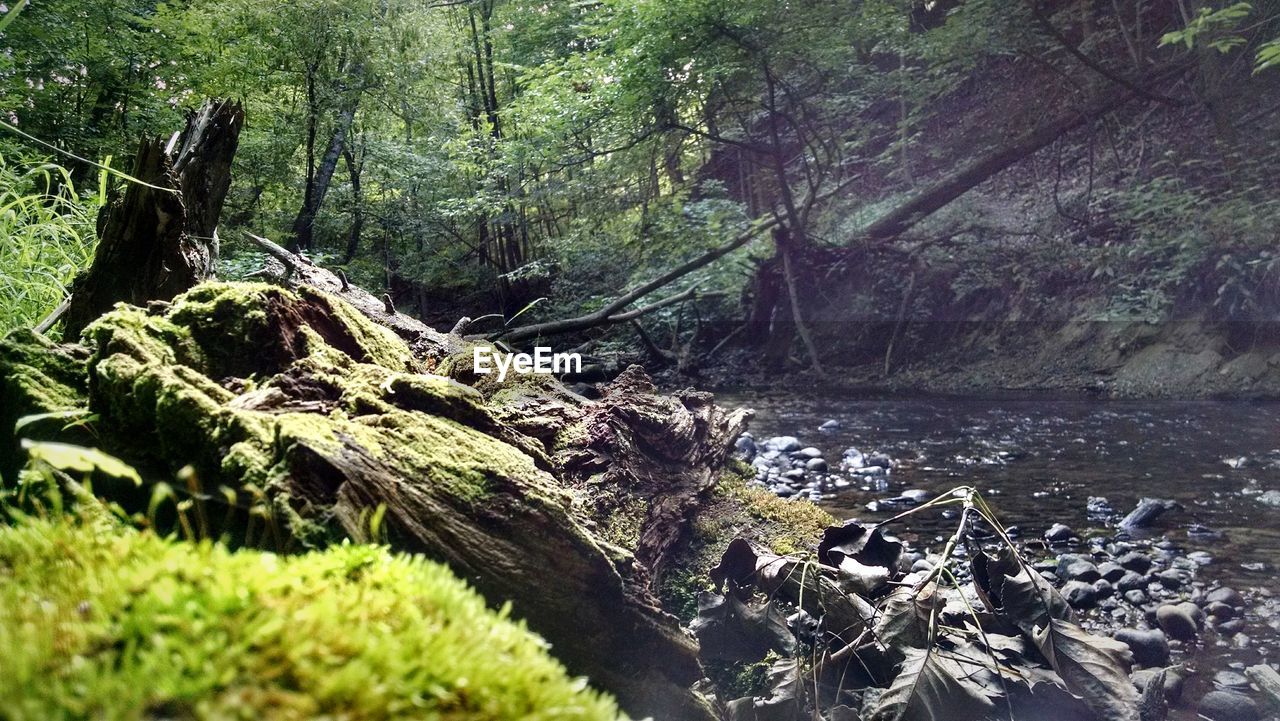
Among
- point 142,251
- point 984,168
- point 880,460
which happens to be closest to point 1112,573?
point 880,460

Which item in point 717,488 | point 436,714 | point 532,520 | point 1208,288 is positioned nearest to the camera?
point 436,714

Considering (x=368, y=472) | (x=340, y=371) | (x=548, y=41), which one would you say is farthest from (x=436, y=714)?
(x=548, y=41)

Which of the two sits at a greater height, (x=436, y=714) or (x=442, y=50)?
(x=442, y=50)

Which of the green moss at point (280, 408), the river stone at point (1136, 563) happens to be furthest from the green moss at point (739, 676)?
the river stone at point (1136, 563)

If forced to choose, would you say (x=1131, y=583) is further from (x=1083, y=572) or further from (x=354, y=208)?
(x=354, y=208)

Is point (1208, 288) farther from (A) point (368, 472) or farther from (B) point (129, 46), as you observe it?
(B) point (129, 46)

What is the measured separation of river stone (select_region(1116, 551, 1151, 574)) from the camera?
4.36 meters

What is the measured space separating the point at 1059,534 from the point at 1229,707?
2169 millimetres

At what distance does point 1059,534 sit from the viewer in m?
4.97

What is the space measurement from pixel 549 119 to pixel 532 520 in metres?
11.6

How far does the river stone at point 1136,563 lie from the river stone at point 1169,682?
5.00ft

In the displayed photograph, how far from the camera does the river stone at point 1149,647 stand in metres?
3.37

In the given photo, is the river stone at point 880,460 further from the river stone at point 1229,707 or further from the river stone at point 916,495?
the river stone at point 1229,707

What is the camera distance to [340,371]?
8.23ft
